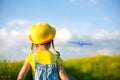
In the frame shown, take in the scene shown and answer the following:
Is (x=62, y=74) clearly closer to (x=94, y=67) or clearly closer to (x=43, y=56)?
(x=43, y=56)

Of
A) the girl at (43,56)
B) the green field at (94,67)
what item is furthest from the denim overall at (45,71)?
the green field at (94,67)

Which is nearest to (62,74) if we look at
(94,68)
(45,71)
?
(45,71)

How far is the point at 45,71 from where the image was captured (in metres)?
3.77

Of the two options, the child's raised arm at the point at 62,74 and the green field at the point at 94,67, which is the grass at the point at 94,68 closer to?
the green field at the point at 94,67

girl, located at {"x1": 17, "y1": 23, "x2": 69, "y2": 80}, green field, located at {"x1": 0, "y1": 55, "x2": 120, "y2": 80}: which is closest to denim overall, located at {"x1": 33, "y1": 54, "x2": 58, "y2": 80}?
girl, located at {"x1": 17, "y1": 23, "x2": 69, "y2": 80}

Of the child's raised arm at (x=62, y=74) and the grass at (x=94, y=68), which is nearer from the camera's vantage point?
the child's raised arm at (x=62, y=74)

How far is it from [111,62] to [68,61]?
115cm

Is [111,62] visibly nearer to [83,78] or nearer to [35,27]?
[83,78]

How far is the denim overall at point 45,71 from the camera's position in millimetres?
3762

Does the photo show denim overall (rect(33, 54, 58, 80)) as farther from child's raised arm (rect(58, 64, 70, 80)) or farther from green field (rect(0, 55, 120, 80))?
green field (rect(0, 55, 120, 80))

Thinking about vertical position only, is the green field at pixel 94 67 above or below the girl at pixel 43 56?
below

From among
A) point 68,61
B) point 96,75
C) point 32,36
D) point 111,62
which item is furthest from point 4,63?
point 32,36

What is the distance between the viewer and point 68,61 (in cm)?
852

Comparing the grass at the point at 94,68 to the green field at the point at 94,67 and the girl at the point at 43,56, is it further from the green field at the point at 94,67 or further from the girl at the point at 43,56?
the girl at the point at 43,56
